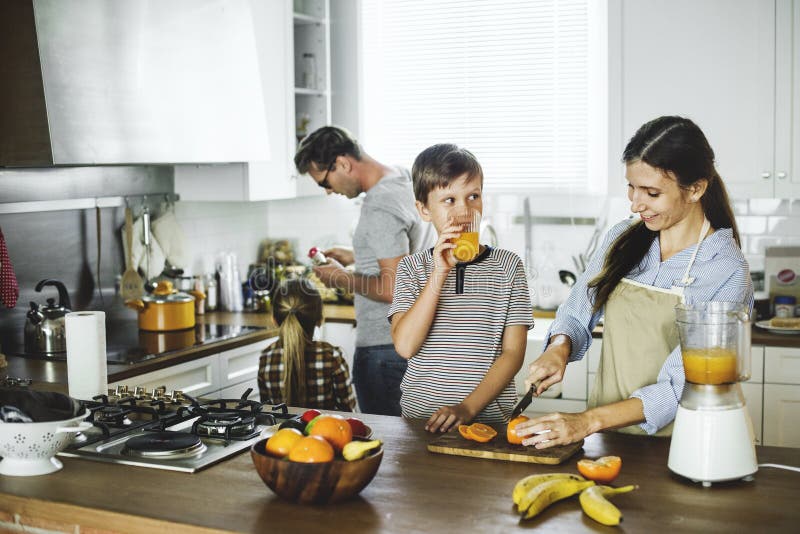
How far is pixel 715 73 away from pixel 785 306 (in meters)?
1.07

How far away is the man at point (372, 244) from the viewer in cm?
325

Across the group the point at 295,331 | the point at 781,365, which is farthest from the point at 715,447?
the point at 781,365

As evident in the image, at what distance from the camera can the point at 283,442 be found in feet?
5.72

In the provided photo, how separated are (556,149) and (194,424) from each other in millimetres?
2958

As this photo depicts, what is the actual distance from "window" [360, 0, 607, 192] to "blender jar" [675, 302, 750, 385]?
287 centimetres

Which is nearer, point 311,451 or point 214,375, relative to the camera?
point 311,451

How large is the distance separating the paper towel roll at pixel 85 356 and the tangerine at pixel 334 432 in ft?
3.53

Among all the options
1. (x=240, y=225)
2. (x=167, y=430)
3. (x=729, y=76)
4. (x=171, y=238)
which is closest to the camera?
(x=167, y=430)

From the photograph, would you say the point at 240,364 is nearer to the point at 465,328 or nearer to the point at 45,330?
the point at 45,330

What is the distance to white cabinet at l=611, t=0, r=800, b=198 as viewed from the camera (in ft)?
13.0

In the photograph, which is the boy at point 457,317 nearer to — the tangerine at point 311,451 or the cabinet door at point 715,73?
the tangerine at point 311,451

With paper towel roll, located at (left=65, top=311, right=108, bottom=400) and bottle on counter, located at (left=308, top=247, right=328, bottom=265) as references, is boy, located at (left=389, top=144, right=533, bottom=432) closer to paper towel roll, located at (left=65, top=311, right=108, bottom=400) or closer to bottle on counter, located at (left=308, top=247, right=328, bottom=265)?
paper towel roll, located at (left=65, top=311, right=108, bottom=400)

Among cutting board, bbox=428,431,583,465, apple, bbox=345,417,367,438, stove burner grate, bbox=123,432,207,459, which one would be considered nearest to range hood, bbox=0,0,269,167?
stove burner grate, bbox=123,432,207,459

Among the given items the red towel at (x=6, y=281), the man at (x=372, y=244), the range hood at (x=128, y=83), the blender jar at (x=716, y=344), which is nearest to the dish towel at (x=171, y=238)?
the range hood at (x=128, y=83)
